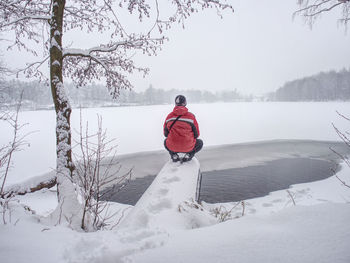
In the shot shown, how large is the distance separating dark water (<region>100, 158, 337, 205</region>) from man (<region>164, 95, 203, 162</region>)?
7.05 feet

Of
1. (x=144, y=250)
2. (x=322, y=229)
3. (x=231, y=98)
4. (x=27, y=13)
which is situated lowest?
(x=144, y=250)

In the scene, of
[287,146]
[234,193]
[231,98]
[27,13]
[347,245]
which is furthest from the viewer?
[231,98]

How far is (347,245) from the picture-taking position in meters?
1.19

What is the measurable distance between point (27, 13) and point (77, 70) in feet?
3.90

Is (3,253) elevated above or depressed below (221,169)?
above

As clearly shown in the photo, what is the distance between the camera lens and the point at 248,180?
6.57 meters

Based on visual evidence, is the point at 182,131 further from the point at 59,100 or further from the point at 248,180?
the point at 248,180

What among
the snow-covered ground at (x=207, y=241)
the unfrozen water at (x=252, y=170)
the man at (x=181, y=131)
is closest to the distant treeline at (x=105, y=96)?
the unfrozen water at (x=252, y=170)

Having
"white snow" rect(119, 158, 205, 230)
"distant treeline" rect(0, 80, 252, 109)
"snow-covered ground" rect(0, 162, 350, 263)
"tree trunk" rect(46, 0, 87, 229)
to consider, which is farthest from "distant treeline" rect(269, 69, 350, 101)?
"tree trunk" rect(46, 0, 87, 229)

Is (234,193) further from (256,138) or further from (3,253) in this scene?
Answer: (256,138)

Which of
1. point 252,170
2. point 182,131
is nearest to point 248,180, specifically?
point 252,170

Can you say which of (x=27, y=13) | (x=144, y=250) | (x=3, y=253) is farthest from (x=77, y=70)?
(x=144, y=250)

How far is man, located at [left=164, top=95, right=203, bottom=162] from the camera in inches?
154

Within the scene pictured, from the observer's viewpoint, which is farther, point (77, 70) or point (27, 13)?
point (77, 70)
